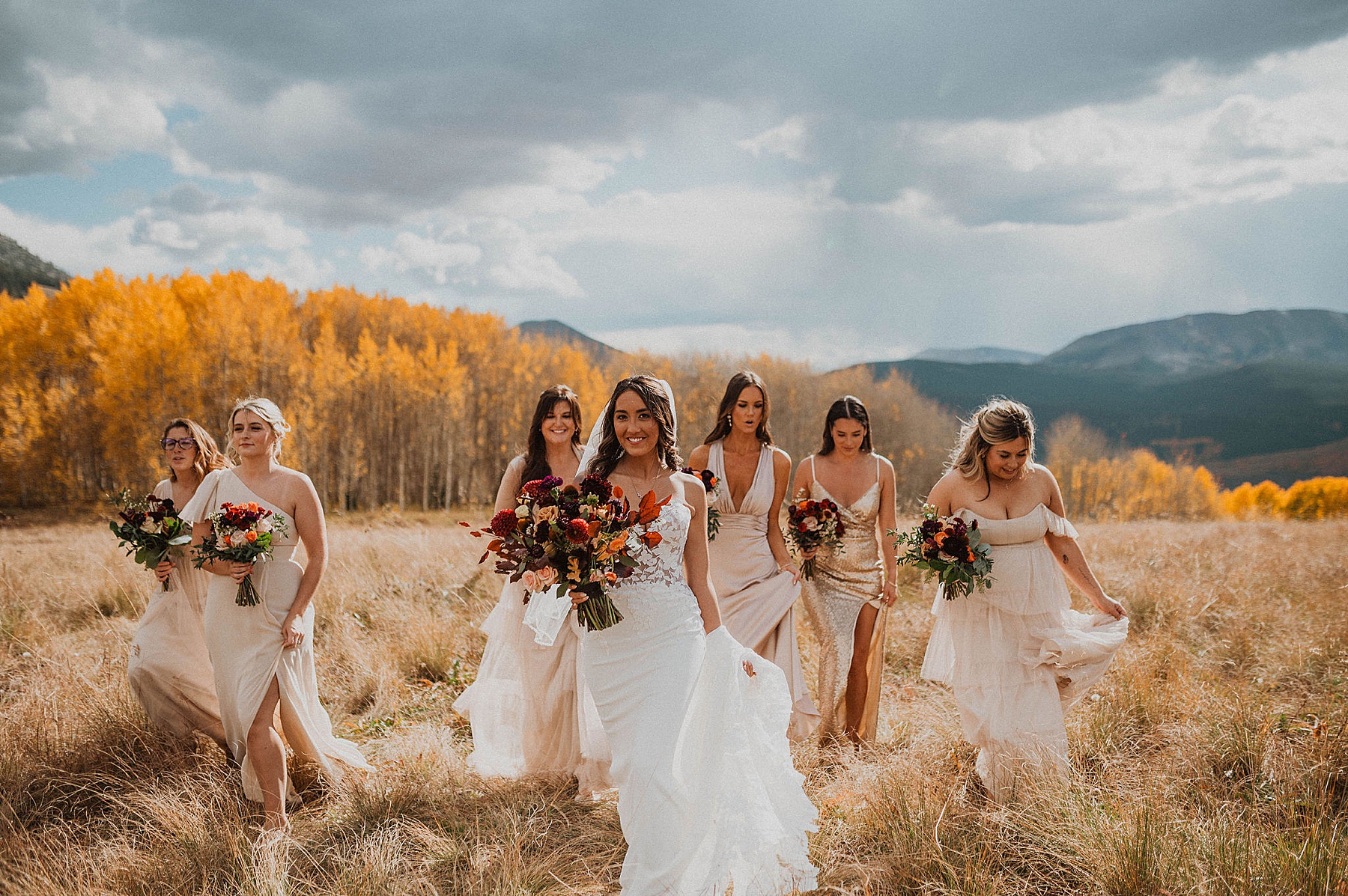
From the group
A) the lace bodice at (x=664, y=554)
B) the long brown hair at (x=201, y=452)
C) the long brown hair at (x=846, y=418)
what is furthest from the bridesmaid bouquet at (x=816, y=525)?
the long brown hair at (x=201, y=452)

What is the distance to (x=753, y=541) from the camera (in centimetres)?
581

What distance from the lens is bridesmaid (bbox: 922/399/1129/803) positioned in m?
4.50

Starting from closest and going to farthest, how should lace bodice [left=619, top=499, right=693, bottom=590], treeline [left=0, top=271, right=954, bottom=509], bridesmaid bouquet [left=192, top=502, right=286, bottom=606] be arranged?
lace bodice [left=619, top=499, right=693, bottom=590] → bridesmaid bouquet [left=192, top=502, right=286, bottom=606] → treeline [left=0, top=271, right=954, bottom=509]

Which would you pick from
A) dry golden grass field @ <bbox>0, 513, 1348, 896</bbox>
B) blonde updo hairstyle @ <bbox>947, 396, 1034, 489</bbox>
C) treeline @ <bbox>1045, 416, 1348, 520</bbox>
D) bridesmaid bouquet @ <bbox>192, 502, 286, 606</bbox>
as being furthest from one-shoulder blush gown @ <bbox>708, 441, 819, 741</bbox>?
treeline @ <bbox>1045, 416, 1348, 520</bbox>

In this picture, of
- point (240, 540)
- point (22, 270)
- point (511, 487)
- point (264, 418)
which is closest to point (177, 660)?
point (240, 540)

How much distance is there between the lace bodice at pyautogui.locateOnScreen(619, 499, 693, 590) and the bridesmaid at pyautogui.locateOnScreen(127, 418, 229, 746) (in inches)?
123

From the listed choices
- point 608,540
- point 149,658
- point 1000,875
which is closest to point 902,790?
point 1000,875

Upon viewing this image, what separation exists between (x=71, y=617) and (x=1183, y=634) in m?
12.1

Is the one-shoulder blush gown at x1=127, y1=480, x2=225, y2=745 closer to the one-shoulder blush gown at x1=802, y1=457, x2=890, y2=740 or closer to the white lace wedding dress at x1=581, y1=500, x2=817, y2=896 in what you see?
the white lace wedding dress at x1=581, y1=500, x2=817, y2=896

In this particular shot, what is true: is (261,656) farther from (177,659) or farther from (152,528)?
(152,528)

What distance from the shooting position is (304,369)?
135 ft

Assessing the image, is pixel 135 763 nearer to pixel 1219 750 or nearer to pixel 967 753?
pixel 967 753

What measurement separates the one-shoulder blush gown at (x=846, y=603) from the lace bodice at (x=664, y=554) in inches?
97.1

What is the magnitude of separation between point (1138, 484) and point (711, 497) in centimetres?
7802
